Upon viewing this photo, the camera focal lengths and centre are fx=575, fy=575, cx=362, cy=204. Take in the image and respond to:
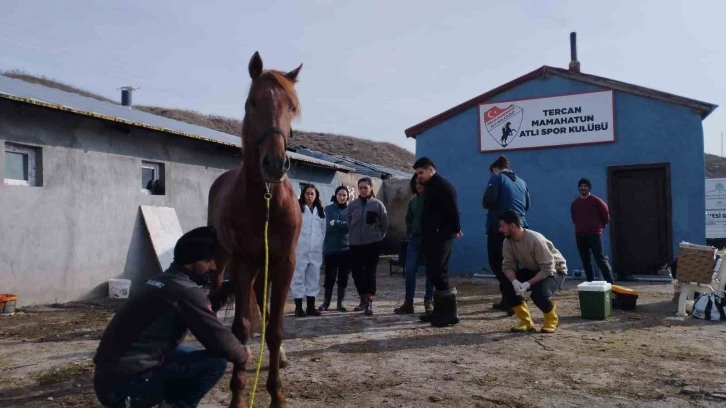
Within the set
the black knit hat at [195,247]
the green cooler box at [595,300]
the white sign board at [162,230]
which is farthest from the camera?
the white sign board at [162,230]

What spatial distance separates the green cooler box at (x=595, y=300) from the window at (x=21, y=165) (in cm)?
828

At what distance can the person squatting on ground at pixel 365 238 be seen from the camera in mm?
7848

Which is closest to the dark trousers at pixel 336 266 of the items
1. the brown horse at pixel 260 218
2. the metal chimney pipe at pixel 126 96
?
the brown horse at pixel 260 218

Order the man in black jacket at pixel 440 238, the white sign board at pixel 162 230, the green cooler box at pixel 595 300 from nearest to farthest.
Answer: the man in black jacket at pixel 440 238
the green cooler box at pixel 595 300
the white sign board at pixel 162 230

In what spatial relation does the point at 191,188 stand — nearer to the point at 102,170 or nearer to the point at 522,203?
the point at 102,170

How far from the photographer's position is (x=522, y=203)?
798 centimetres

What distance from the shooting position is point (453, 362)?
A: 5.14 m

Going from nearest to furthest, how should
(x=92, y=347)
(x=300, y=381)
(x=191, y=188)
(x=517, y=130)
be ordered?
(x=300, y=381) < (x=92, y=347) < (x=191, y=188) < (x=517, y=130)

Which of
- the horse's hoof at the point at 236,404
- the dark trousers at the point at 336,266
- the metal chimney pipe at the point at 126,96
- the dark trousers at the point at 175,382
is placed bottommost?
the horse's hoof at the point at 236,404

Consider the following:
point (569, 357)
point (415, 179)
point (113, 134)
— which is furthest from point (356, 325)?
point (113, 134)

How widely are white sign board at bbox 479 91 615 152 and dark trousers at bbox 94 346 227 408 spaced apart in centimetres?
1126

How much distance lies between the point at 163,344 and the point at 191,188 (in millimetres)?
9693

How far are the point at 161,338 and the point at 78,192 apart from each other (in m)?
7.67

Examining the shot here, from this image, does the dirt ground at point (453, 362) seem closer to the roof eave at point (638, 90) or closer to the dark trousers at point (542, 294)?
the dark trousers at point (542, 294)
